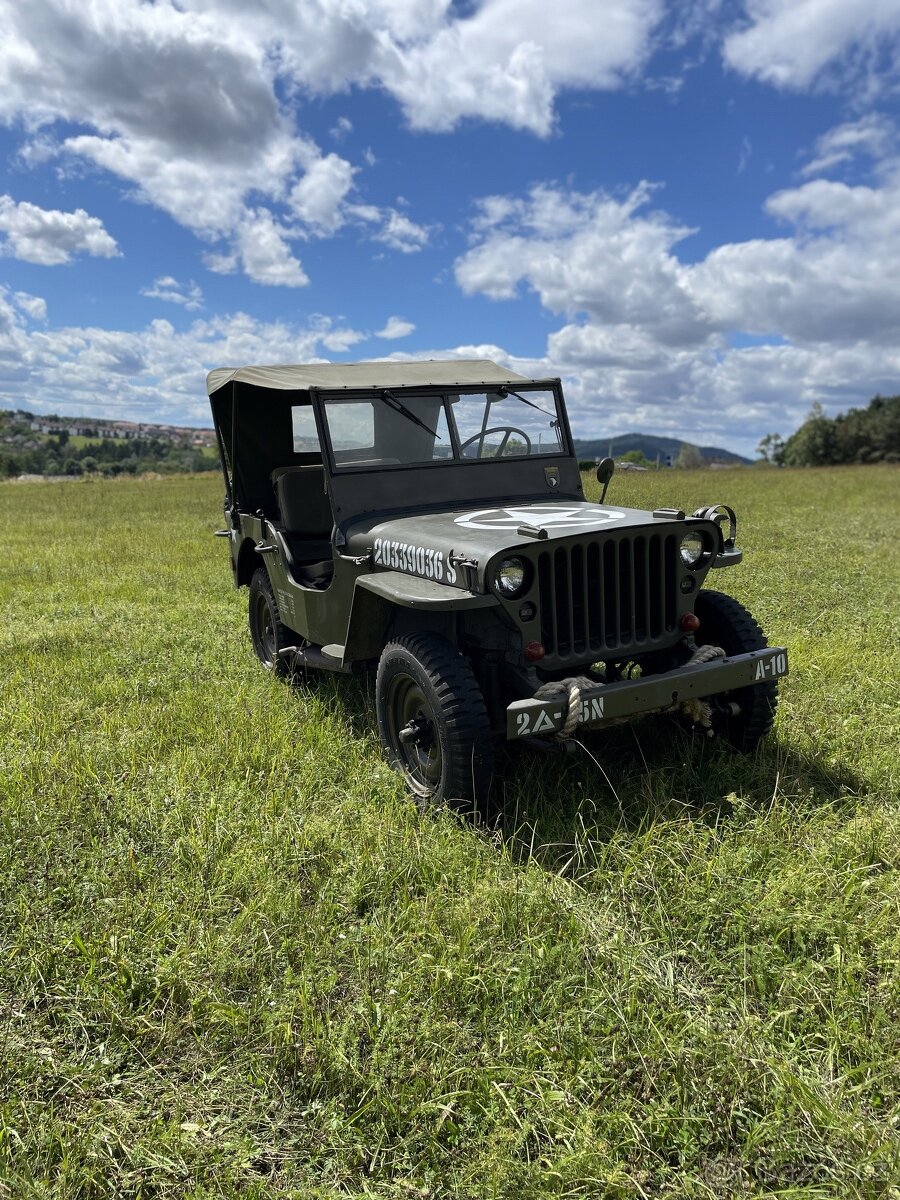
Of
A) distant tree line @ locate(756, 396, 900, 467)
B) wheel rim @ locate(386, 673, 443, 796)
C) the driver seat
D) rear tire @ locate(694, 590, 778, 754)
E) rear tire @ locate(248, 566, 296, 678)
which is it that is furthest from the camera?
distant tree line @ locate(756, 396, 900, 467)

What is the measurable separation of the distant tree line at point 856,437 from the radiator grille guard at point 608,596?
58.7 metres

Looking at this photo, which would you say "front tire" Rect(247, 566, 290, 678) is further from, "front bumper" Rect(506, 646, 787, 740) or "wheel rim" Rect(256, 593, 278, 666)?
"front bumper" Rect(506, 646, 787, 740)

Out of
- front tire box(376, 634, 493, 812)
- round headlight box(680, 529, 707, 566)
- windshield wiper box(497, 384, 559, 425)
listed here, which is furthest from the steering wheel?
front tire box(376, 634, 493, 812)

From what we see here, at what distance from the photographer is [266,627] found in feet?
21.1

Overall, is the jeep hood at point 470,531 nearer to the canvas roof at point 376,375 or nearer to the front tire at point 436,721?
the front tire at point 436,721

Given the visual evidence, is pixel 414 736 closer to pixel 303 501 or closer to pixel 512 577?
pixel 512 577

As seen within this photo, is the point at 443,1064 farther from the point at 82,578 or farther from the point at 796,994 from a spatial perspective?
the point at 82,578

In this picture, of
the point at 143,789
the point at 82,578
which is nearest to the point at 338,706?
the point at 143,789

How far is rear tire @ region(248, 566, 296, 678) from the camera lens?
569 cm

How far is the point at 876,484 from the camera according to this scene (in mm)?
26641

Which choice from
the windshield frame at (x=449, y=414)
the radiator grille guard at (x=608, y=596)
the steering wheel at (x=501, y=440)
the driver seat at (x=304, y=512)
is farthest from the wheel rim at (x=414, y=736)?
the driver seat at (x=304, y=512)

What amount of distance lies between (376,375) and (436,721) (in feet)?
8.18

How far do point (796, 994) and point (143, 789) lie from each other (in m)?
2.92

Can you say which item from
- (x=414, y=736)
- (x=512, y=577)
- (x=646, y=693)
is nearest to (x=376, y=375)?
(x=512, y=577)
